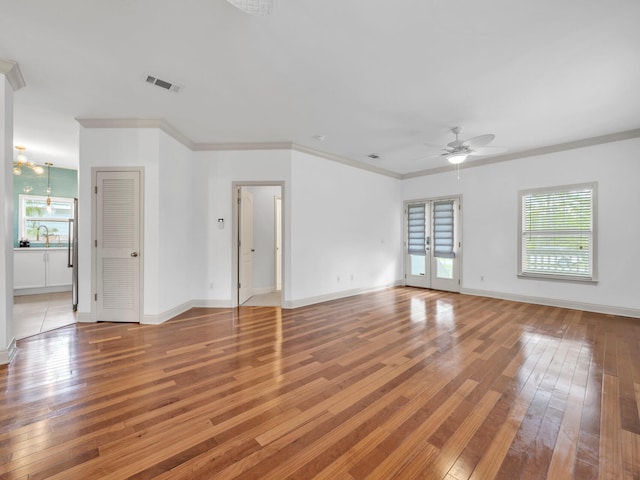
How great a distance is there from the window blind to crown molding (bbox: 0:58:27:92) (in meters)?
7.14

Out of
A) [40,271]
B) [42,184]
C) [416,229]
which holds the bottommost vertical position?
[40,271]

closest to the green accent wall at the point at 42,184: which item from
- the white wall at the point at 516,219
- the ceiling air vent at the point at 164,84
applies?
the ceiling air vent at the point at 164,84

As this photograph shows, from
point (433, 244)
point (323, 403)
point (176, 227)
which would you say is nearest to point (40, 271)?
point (176, 227)

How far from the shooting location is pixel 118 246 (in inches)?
157

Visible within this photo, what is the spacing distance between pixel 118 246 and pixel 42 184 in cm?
469

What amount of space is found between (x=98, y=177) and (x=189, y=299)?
231 cm

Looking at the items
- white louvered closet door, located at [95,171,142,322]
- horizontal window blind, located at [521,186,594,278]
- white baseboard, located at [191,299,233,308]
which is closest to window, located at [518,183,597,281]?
horizontal window blind, located at [521,186,594,278]

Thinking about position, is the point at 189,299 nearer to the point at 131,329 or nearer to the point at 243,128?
the point at 131,329

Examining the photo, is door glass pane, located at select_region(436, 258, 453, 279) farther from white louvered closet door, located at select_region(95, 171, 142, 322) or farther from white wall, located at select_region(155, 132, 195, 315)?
white louvered closet door, located at select_region(95, 171, 142, 322)

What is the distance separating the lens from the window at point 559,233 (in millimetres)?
4770

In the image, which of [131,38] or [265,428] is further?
[131,38]

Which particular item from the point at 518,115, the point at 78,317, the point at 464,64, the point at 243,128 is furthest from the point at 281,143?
the point at 78,317

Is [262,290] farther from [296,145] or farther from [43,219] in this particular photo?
[43,219]

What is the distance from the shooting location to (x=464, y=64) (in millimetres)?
2689
